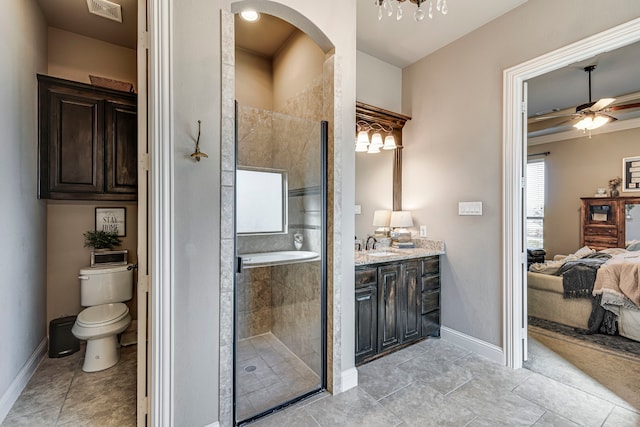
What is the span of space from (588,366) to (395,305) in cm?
166

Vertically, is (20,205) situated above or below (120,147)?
below

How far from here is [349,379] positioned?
7.02 feet

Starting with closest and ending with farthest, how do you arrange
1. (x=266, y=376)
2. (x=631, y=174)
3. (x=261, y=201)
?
(x=261, y=201) → (x=266, y=376) → (x=631, y=174)

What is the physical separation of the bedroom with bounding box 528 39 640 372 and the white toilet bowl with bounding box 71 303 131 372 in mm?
4426

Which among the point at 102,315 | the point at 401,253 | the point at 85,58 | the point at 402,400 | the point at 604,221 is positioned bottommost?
the point at 402,400

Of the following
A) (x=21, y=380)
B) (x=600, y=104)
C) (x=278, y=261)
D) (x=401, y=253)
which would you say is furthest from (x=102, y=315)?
(x=600, y=104)

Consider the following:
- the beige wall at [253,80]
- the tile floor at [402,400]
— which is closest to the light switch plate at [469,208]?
the tile floor at [402,400]

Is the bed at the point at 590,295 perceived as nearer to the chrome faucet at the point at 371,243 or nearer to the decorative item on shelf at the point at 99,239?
the chrome faucet at the point at 371,243

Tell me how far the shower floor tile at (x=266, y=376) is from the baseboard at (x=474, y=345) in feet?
5.15

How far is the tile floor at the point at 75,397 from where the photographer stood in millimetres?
1806

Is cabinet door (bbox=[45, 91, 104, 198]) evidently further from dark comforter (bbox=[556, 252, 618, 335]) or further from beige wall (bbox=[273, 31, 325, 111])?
dark comforter (bbox=[556, 252, 618, 335])

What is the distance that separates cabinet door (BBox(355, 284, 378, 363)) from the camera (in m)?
2.40

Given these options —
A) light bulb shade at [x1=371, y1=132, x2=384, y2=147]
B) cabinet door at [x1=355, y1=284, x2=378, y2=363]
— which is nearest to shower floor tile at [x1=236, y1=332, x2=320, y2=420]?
cabinet door at [x1=355, y1=284, x2=378, y2=363]

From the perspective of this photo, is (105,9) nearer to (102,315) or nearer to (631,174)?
(102,315)
